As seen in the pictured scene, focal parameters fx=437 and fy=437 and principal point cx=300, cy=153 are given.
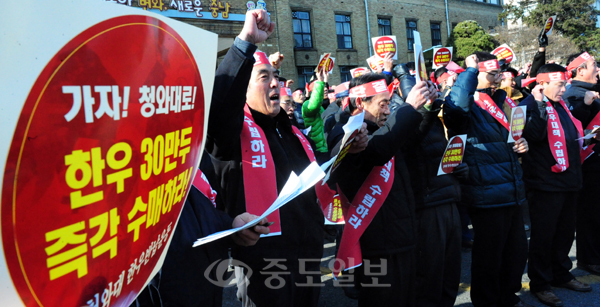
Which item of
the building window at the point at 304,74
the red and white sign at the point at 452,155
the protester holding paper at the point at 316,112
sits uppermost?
the building window at the point at 304,74

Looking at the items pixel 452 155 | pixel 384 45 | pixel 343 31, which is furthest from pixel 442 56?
pixel 343 31

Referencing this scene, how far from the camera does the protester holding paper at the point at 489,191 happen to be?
3086 mm

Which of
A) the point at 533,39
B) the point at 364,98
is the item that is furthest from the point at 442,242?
the point at 533,39

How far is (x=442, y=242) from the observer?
2.87 m

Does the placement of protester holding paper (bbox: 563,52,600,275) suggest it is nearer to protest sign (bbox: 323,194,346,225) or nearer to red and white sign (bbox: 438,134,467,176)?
red and white sign (bbox: 438,134,467,176)

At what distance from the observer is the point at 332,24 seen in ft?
67.5

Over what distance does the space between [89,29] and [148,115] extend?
19cm

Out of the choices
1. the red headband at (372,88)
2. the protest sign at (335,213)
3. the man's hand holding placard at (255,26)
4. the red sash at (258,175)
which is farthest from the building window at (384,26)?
the man's hand holding placard at (255,26)

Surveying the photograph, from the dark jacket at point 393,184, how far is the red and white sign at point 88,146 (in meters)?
1.62

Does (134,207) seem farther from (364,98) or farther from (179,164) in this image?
(364,98)

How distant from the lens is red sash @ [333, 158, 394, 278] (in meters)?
2.49

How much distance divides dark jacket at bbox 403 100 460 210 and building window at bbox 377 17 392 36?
68.8ft

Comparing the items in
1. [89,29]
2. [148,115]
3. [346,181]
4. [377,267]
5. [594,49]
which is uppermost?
[594,49]

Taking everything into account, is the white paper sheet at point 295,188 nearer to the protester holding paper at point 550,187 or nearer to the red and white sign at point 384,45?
the protester holding paper at point 550,187
